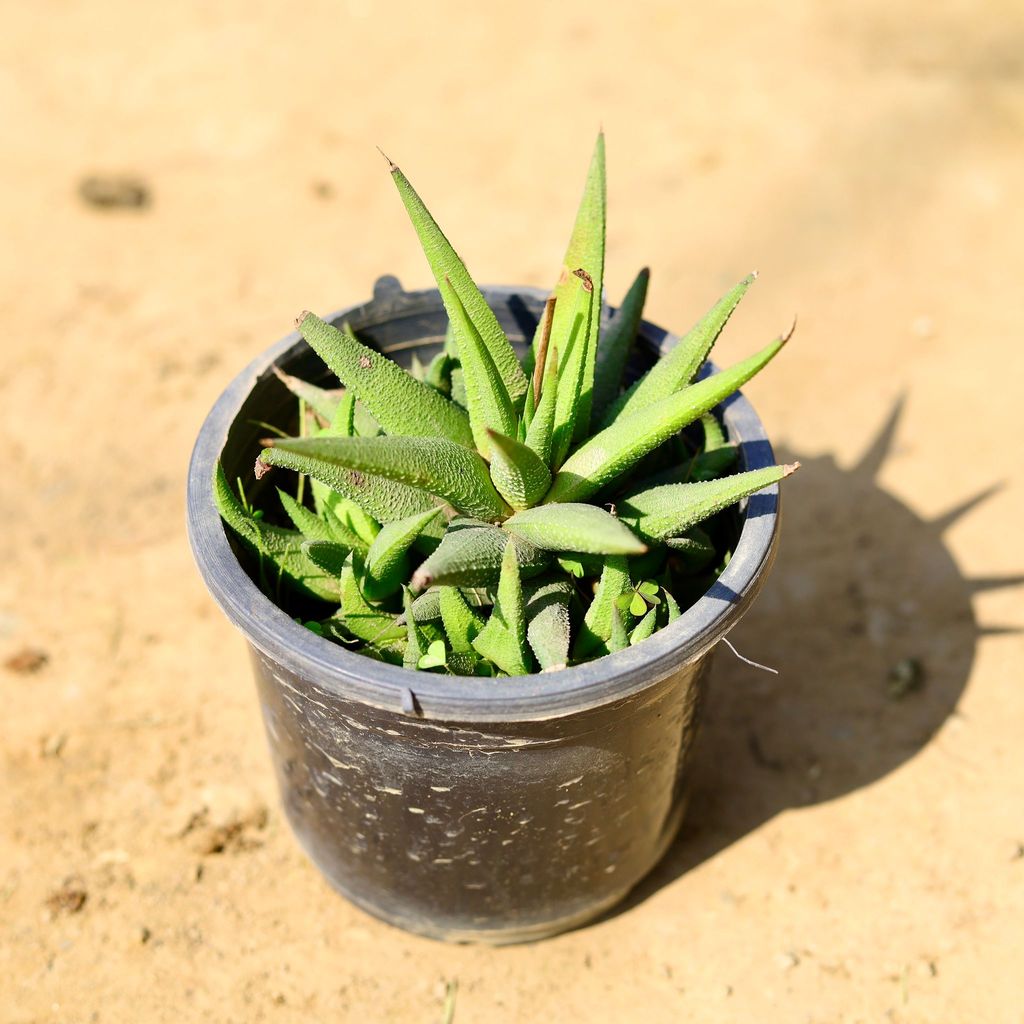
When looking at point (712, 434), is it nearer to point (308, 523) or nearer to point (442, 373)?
point (442, 373)

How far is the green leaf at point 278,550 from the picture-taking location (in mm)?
1614

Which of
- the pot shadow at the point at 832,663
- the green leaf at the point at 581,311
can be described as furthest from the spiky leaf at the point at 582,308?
the pot shadow at the point at 832,663

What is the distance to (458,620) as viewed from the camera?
156cm

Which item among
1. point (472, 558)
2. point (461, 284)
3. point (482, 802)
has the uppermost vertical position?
point (461, 284)

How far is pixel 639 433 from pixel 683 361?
0.20m

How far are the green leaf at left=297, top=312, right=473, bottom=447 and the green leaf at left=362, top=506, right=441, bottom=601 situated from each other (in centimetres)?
15

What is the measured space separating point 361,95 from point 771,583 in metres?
2.69

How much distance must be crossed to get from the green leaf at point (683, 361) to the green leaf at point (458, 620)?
39 centimetres

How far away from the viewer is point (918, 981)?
2.00m

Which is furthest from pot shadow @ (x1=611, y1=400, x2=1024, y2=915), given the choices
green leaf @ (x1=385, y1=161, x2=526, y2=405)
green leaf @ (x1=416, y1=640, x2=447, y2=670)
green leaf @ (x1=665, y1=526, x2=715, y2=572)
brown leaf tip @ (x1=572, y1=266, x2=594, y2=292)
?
brown leaf tip @ (x1=572, y1=266, x2=594, y2=292)

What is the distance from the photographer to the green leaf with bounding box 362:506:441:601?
1490 mm

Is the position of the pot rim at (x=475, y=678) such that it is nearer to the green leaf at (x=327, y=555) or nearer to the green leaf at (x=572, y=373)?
the green leaf at (x=327, y=555)

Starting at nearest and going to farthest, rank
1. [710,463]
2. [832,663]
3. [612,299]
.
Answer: [710,463] < [832,663] < [612,299]

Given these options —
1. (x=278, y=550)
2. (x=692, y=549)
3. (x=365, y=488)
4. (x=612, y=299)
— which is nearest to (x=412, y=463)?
(x=365, y=488)
